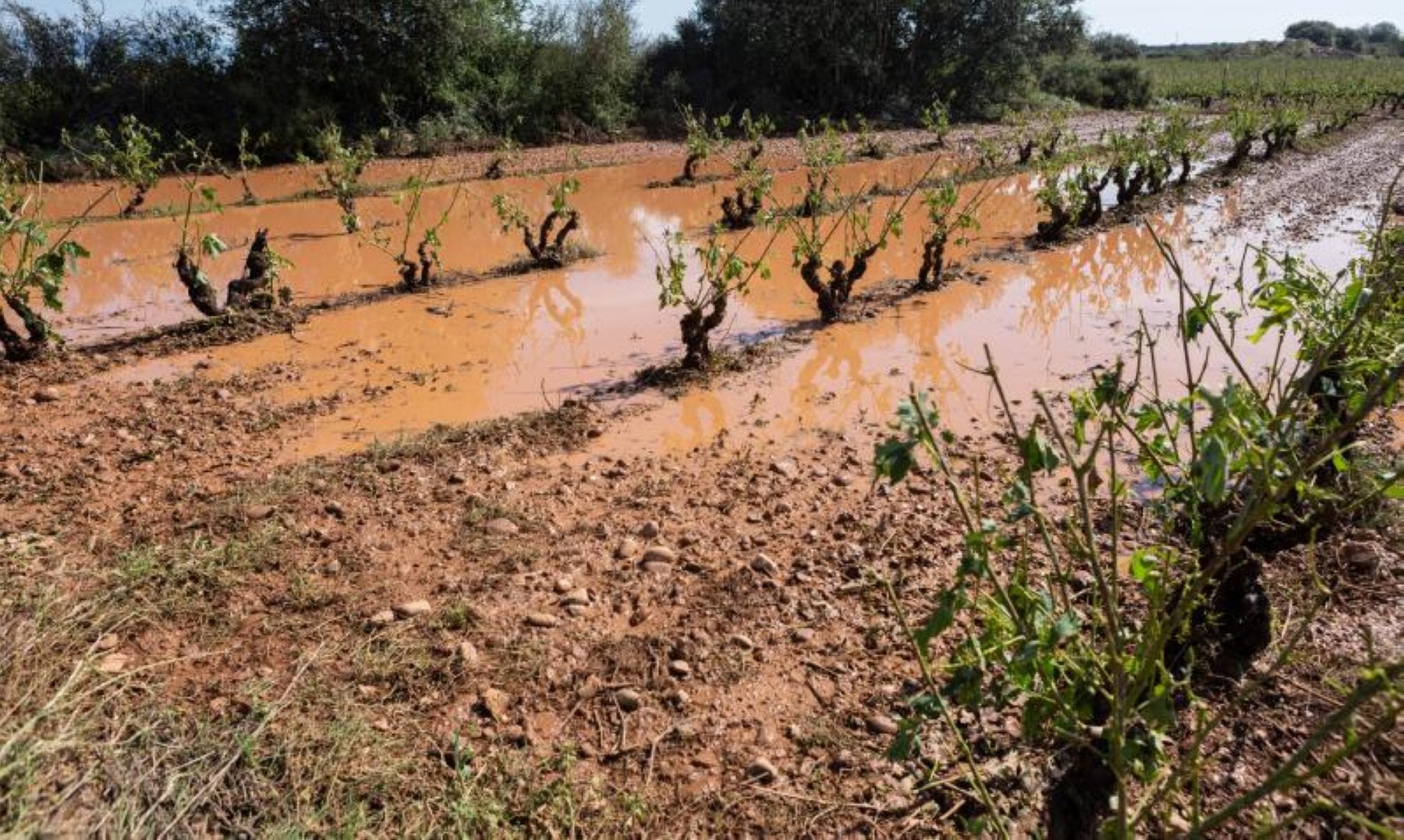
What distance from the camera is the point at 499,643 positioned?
3350 millimetres

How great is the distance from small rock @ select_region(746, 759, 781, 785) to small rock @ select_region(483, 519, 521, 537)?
1.95m

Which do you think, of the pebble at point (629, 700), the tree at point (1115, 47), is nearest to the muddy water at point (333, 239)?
the pebble at point (629, 700)

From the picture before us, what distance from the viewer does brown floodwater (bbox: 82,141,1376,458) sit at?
6.03 meters

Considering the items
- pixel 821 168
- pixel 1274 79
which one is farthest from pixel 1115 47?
pixel 821 168

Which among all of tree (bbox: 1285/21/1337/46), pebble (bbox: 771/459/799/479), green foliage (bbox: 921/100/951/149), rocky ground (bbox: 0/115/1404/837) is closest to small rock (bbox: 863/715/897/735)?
rocky ground (bbox: 0/115/1404/837)

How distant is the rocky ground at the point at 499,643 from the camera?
249cm

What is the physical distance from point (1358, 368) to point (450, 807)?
135 inches

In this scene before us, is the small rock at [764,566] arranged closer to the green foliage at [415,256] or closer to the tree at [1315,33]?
the green foliage at [415,256]

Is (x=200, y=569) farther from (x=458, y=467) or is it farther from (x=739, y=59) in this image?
(x=739, y=59)

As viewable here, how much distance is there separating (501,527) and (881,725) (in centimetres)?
225

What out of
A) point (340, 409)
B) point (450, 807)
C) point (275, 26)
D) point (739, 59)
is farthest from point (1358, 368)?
point (739, 59)

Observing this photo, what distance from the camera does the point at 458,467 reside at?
487cm

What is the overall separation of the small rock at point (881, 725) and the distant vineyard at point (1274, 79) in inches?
1130

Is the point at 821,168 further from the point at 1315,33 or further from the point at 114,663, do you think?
the point at 1315,33
